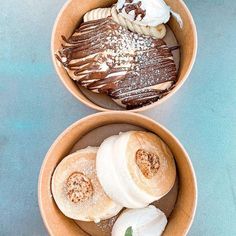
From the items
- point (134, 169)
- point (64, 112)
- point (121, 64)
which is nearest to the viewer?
point (134, 169)

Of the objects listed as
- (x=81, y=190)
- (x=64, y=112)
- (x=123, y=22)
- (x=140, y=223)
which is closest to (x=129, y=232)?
(x=140, y=223)

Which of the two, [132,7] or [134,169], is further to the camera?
[132,7]

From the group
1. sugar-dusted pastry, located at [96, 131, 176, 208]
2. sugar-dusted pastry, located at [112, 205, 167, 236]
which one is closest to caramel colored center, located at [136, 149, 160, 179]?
sugar-dusted pastry, located at [96, 131, 176, 208]

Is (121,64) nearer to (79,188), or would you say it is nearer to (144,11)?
(144,11)

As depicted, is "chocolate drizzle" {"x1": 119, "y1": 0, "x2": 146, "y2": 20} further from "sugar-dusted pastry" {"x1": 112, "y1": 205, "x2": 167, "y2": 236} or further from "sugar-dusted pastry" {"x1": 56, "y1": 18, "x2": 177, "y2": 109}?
"sugar-dusted pastry" {"x1": 112, "y1": 205, "x2": 167, "y2": 236}

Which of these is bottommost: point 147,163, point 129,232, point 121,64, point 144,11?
point 129,232

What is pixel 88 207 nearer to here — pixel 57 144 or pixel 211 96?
pixel 57 144

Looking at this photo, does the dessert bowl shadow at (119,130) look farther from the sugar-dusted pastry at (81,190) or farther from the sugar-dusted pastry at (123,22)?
the sugar-dusted pastry at (123,22)

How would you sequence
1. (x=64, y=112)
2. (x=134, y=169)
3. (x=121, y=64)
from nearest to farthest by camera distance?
(x=134, y=169) → (x=121, y=64) → (x=64, y=112)
